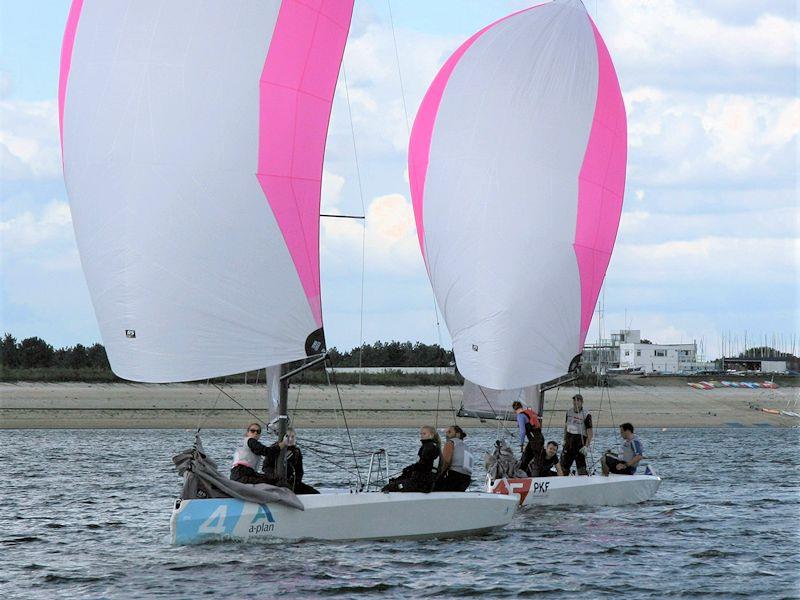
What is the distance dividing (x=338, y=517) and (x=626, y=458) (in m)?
7.54

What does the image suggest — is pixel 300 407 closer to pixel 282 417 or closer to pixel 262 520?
pixel 282 417

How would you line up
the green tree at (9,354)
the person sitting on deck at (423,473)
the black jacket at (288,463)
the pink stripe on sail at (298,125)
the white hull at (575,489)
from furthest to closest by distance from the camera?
1. the green tree at (9,354)
2. the white hull at (575,489)
3. the person sitting on deck at (423,473)
4. the pink stripe on sail at (298,125)
5. the black jacket at (288,463)

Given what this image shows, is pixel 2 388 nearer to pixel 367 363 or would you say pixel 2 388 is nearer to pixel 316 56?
pixel 367 363

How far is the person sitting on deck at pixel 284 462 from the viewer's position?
16.1 meters

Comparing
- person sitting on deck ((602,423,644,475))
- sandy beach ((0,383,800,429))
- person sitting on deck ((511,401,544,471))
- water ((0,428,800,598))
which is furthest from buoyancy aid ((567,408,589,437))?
sandy beach ((0,383,800,429))

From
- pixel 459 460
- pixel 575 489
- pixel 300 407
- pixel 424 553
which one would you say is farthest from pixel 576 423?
pixel 300 407

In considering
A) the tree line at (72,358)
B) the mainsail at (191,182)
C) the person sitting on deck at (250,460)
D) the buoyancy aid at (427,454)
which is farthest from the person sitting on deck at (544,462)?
the tree line at (72,358)

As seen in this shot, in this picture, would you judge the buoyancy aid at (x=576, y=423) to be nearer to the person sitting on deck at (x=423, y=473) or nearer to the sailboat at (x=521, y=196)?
the sailboat at (x=521, y=196)

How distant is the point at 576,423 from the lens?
825 inches

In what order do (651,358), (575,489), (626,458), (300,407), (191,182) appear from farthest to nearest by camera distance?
1. (651,358)
2. (300,407)
3. (626,458)
4. (575,489)
5. (191,182)

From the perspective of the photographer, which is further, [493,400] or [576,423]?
[493,400]

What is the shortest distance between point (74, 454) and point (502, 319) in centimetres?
1590

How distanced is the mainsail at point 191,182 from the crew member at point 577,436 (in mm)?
6001

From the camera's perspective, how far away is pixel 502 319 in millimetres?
22156
